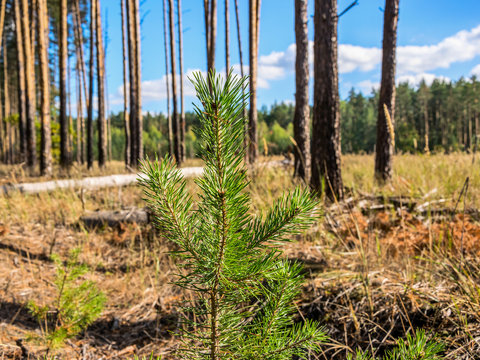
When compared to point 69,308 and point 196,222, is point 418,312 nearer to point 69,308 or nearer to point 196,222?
point 196,222

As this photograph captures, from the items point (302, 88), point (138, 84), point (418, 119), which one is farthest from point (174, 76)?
point (418, 119)

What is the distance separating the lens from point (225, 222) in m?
0.68

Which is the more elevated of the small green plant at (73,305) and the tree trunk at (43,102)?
the tree trunk at (43,102)

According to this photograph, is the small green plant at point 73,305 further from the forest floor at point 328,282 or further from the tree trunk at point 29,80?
the tree trunk at point 29,80

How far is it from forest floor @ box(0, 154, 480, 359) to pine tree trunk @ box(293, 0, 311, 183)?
2541mm

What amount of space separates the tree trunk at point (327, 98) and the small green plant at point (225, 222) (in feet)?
13.1

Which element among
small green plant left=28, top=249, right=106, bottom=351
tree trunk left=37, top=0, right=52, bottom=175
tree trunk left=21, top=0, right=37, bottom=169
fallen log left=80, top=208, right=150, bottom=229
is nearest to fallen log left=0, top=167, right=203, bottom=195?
fallen log left=80, top=208, right=150, bottom=229

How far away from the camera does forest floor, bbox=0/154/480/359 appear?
5.47 ft

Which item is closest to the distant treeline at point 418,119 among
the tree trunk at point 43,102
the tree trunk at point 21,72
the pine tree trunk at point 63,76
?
the tree trunk at point 21,72

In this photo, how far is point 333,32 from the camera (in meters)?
4.73

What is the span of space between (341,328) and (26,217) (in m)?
4.66

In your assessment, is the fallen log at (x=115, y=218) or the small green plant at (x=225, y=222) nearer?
the small green plant at (x=225, y=222)

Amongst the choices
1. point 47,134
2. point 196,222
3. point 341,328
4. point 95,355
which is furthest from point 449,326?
point 47,134

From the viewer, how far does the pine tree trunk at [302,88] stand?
6.70 metres
